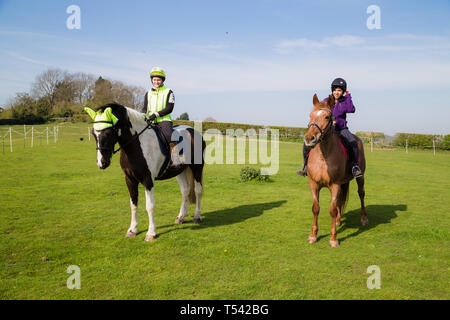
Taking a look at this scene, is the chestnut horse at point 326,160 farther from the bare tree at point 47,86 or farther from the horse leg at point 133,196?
the bare tree at point 47,86

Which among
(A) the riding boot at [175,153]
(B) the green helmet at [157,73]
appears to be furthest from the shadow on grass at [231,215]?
(B) the green helmet at [157,73]

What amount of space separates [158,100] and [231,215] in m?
3.73

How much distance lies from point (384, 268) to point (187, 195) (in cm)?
455

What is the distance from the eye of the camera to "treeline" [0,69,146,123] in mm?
53875

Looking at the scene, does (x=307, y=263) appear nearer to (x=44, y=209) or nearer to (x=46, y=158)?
(x=44, y=209)

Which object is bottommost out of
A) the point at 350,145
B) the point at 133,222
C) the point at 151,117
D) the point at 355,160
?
the point at 133,222

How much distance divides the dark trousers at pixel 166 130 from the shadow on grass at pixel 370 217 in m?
3.99

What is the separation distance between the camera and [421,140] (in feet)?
117

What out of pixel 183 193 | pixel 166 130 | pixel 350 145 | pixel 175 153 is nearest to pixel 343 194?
pixel 350 145

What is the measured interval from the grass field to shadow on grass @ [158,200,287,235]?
27 millimetres

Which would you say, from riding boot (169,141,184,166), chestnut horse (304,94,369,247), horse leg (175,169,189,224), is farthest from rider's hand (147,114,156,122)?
chestnut horse (304,94,369,247)

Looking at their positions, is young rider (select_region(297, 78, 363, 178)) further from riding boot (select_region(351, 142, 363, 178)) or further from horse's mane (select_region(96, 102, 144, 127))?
horse's mane (select_region(96, 102, 144, 127))

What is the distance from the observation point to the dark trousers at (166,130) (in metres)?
6.54

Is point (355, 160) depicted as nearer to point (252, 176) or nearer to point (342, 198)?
point (342, 198)
